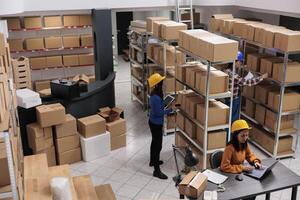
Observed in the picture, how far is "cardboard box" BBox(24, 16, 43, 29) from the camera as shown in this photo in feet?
30.0

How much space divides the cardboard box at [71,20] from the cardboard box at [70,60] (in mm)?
876

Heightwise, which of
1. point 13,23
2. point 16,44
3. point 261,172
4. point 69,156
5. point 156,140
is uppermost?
point 13,23

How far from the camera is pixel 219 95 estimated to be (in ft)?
17.7

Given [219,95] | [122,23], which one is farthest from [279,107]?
[122,23]

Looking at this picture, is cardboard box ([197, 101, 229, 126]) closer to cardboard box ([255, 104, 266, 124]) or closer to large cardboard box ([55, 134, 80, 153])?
cardboard box ([255, 104, 266, 124])

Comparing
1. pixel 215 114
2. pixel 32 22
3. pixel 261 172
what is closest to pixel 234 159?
pixel 261 172

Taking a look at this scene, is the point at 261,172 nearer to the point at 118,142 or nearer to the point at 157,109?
the point at 157,109

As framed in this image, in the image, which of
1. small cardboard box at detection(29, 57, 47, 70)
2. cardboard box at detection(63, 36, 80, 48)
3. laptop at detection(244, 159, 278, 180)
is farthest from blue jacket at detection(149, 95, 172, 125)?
small cardboard box at detection(29, 57, 47, 70)

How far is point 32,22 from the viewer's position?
920 cm

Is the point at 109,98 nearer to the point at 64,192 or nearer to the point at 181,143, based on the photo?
the point at 181,143

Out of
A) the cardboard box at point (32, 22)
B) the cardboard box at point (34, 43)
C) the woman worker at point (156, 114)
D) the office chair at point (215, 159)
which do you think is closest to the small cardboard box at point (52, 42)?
the cardboard box at point (34, 43)

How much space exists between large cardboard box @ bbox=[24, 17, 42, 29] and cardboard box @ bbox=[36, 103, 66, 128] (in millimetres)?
3948

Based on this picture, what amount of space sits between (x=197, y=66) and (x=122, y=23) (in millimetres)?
9296

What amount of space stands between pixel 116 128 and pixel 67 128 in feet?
3.21
